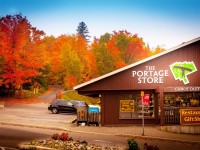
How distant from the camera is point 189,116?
78.4 ft

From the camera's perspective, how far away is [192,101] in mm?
25531

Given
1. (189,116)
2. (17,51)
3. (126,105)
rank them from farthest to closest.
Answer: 1. (17,51)
2. (126,105)
3. (189,116)

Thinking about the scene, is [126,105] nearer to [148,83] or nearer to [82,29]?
[148,83]

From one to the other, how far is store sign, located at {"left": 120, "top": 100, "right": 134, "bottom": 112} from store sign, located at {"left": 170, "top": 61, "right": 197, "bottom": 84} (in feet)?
14.7

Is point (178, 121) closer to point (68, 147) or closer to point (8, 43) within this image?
point (68, 147)

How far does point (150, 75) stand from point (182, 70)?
282 cm

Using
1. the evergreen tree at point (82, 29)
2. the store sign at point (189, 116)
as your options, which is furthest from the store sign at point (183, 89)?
the evergreen tree at point (82, 29)

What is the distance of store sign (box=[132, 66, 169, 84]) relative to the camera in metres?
25.6

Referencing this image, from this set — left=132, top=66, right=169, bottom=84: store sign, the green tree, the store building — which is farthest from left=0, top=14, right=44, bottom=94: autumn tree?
left=132, top=66, right=169, bottom=84: store sign

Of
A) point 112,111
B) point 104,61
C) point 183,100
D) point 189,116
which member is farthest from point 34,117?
point 104,61

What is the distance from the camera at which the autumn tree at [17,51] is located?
4397cm

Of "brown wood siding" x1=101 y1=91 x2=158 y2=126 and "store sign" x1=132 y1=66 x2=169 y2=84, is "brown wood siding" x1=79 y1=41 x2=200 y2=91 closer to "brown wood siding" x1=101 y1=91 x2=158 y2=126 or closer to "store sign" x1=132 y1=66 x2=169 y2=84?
"store sign" x1=132 y1=66 x2=169 y2=84

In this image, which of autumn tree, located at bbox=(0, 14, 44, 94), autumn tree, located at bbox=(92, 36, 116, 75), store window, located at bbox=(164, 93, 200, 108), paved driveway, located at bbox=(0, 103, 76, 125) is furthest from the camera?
autumn tree, located at bbox=(92, 36, 116, 75)

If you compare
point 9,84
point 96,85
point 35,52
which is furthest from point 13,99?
point 96,85
